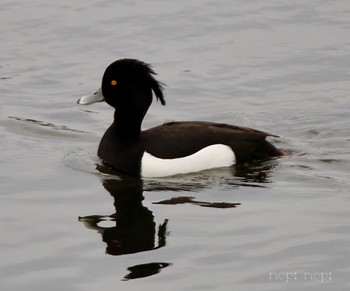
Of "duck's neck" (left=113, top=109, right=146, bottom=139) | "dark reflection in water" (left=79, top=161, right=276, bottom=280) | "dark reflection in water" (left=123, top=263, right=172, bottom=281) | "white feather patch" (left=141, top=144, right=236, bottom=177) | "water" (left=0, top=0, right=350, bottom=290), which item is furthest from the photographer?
"duck's neck" (left=113, top=109, right=146, bottom=139)

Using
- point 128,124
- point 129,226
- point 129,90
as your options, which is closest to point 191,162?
point 128,124

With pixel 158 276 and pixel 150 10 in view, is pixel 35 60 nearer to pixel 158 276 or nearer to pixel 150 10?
pixel 150 10

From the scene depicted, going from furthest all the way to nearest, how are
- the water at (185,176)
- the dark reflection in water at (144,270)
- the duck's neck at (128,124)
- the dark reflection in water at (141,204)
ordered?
the duck's neck at (128,124) → the dark reflection in water at (141,204) → the water at (185,176) → the dark reflection in water at (144,270)

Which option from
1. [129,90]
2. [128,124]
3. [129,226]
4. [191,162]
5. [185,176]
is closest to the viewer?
[129,226]

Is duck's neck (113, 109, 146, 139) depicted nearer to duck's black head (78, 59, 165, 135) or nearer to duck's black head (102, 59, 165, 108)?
duck's black head (78, 59, 165, 135)

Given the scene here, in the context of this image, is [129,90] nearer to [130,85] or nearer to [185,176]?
[130,85]

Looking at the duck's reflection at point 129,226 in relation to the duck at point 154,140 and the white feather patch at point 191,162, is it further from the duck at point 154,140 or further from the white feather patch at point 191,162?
the duck at point 154,140

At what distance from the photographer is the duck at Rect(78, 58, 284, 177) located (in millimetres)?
11203

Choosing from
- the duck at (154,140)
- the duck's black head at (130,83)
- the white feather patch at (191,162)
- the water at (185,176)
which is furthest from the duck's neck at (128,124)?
the water at (185,176)

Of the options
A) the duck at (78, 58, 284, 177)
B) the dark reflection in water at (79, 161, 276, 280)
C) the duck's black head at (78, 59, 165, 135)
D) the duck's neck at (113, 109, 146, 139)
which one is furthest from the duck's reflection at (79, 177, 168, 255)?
the duck's black head at (78, 59, 165, 135)

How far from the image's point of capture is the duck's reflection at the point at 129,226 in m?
8.98

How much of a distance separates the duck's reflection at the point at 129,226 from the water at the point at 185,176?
18 millimetres

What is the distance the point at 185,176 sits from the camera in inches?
439

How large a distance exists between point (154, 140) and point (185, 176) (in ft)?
1.60
